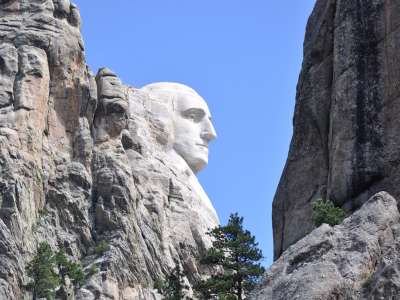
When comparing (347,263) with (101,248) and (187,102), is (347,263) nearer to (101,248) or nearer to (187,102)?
(101,248)

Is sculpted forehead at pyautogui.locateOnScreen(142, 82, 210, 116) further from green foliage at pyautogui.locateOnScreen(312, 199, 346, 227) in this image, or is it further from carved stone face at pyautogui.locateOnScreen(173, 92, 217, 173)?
green foliage at pyautogui.locateOnScreen(312, 199, 346, 227)

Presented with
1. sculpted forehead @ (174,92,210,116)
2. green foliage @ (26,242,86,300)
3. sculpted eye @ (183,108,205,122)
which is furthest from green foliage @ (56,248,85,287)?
sculpted forehead @ (174,92,210,116)

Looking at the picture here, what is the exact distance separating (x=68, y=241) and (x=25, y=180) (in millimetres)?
4390

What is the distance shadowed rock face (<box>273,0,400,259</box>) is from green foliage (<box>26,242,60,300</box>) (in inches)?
1225

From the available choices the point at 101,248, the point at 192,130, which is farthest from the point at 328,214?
the point at 192,130

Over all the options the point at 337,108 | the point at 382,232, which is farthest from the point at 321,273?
the point at 337,108

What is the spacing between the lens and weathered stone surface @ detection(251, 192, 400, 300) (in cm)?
3562

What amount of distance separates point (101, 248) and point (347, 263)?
56322 millimetres

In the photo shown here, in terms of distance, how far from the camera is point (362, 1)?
51.8 metres

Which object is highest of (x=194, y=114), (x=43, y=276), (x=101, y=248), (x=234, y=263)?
(x=194, y=114)

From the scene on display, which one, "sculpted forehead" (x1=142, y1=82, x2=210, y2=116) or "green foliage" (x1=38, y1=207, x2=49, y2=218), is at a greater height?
"sculpted forehead" (x1=142, y1=82, x2=210, y2=116)

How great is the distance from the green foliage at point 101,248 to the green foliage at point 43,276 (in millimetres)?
7118

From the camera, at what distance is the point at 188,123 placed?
113m

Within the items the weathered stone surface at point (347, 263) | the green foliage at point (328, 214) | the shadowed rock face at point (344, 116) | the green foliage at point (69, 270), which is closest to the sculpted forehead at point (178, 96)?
the green foliage at point (69, 270)
